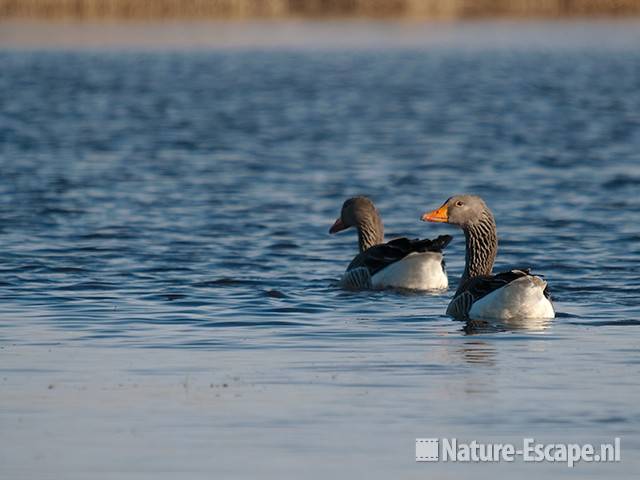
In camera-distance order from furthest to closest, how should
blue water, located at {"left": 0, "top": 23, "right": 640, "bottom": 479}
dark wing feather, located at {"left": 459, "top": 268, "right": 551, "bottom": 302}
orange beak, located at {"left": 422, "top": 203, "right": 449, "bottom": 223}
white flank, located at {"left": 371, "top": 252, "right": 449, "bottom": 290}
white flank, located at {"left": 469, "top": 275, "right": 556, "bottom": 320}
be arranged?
white flank, located at {"left": 371, "top": 252, "right": 449, "bottom": 290} → orange beak, located at {"left": 422, "top": 203, "right": 449, "bottom": 223} → dark wing feather, located at {"left": 459, "top": 268, "right": 551, "bottom": 302} → white flank, located at {"left": 469, "top": 275, "right": 556, "bottom": 320} → blue water, located at {"left": 0, "top": 23, "right": 640, "bottom": 479}

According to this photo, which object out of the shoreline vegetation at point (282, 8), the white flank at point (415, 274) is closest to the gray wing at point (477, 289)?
the white flank at point (415, 274)

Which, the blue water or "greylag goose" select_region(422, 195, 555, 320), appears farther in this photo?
"greylag goose" select_region(422, 195, 555, 320)

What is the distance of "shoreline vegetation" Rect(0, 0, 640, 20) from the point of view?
80000 millimetres

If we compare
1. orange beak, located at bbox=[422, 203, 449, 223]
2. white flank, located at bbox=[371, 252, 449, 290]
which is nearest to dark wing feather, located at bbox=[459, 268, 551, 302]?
orange beak, located at bbox=[422, 203, 449, 223]

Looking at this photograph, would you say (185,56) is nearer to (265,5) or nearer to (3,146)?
(265,5)

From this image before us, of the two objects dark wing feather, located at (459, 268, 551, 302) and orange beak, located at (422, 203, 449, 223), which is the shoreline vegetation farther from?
dark wing feather, located at (459, 268, 551, 302)

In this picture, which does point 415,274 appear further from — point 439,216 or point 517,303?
point 517,303

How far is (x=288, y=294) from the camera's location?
16.8 m

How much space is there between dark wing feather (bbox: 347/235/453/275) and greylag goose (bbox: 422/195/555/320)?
0.63 metres

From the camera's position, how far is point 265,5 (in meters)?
87.1

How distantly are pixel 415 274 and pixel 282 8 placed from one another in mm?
74681

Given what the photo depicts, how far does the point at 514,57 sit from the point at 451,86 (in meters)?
18.6

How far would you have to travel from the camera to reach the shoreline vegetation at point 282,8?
80000mm

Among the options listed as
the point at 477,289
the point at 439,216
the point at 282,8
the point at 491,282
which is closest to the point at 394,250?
the point at 439,216
